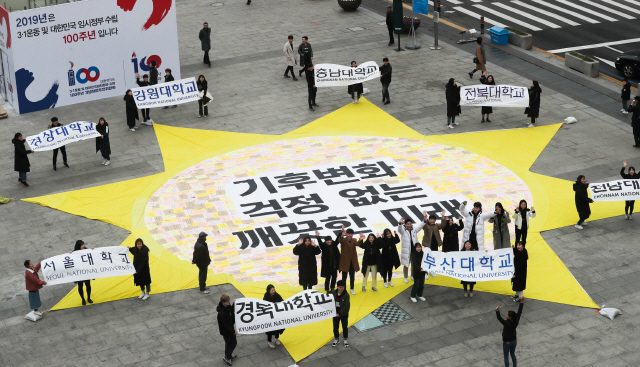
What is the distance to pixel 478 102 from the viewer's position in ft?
99.4

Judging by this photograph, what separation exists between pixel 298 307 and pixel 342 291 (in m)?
1.02

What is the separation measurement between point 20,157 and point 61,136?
1.76 metres

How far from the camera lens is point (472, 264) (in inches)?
796

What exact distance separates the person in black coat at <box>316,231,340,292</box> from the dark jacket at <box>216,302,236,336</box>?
3164 millimetres

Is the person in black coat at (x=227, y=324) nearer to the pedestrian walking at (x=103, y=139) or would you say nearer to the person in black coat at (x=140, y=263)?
the person in black coat at (x=140, y=263)

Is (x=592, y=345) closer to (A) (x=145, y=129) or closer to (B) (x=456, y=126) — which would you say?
(B) (x=456, y=126)

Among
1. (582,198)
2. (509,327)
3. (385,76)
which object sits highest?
(385,76)

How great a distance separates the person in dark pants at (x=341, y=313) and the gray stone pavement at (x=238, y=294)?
1.04ft

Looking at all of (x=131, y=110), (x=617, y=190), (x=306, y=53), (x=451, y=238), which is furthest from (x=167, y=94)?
(x=617, y=190)

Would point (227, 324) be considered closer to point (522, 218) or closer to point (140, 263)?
point (140, 263)

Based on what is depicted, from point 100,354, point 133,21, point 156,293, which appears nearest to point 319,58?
point 133,21

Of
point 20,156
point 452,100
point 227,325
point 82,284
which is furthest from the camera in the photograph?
point 452,100

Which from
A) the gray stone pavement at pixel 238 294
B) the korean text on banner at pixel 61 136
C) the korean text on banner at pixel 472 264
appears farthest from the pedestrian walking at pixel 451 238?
the korean text on banner at pixel 61 136

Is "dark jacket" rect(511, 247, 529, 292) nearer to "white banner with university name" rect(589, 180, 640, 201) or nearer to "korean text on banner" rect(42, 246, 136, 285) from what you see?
"white banner with university name" rect(589, 180, 640, 201)
